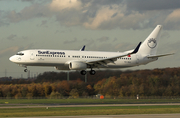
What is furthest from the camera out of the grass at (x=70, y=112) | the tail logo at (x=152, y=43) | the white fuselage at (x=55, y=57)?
the tail logo at (x=152, y=43)

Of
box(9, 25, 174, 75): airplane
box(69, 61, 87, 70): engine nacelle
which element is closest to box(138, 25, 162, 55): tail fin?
box(9, 25, 174, 75): airplane

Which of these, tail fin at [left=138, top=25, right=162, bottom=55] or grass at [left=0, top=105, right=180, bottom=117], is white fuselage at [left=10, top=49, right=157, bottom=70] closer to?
tail fin at [left=138, top=25, right=162, bottom=55]

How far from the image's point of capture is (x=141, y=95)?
100 m

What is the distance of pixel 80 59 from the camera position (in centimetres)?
5844

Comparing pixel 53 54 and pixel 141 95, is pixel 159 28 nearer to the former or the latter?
pixel 53 54

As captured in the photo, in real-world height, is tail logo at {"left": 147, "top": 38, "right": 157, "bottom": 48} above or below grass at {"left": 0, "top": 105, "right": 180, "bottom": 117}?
above

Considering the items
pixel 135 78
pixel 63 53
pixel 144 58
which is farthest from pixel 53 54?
pixel 135 78

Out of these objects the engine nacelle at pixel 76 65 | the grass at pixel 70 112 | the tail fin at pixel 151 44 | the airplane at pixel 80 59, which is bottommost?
the grass at pixel 70 112

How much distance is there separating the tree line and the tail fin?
80.0 ft

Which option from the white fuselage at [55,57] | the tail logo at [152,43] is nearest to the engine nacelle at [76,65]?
the white fuselage at [55,57]

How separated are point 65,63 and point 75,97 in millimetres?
48914

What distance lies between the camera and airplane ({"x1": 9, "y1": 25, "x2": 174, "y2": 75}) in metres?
55.2

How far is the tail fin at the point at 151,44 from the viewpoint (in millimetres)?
67137

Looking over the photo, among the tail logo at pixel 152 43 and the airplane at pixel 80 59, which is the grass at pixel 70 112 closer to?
the airplane at pixel 80 59
